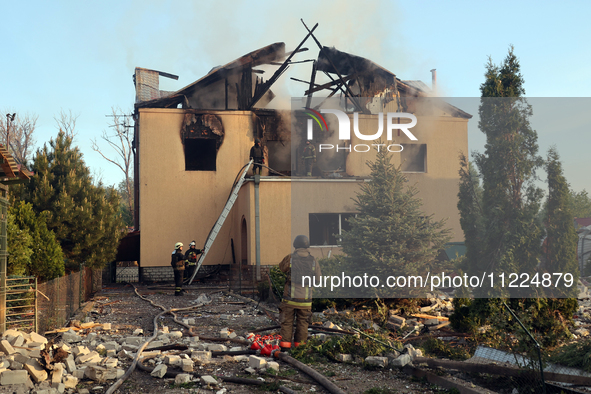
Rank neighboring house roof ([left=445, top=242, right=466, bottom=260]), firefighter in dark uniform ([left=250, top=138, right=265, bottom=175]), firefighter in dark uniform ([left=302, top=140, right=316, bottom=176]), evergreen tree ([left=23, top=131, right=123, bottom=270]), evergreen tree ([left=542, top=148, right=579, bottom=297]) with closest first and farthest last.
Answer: evergreen tree ([left=542, top=148, right=579, bottom=297]) → neighboring house roof ([left=445, top=242, right=466, bottom=260]) → evergreen tree ([left=23, top=131, right=123, bottom=270]) → firefighter in dark uniform ([left=302, top=140, right=316, bottom=176]) → firefighter in dark uniform ([left=250, top=138, right=265, bottom=175])

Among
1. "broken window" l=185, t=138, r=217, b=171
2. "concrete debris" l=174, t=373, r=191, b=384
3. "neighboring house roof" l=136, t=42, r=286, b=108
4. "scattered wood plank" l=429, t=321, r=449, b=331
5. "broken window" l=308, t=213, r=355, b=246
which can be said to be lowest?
"scattered wood plank" l=429, t=321, r=449, b=331

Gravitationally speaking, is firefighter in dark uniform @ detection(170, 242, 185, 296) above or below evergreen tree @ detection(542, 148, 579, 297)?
below

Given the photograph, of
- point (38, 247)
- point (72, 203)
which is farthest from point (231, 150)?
point (38, 247)

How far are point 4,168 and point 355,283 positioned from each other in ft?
Result: 22.8

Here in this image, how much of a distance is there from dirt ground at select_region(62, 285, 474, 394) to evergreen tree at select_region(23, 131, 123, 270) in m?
1.59

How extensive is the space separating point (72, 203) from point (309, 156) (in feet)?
26.7

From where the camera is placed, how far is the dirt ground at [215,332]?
5.74 m

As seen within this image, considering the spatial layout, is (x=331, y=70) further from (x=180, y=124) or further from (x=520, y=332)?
(x=520, y=332)

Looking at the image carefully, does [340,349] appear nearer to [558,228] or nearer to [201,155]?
[558,228]

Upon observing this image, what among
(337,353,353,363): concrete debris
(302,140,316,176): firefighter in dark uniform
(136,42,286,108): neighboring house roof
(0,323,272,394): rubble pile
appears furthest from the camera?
(136,42,286,108): neighboring house roof

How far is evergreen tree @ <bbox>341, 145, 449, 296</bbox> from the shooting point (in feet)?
32.7

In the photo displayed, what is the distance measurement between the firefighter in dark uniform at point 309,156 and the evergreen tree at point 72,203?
6913 mm

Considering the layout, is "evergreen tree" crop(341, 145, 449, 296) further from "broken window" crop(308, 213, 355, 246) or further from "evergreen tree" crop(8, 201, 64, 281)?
"evergreen tree" crop(8, 201, 64, 281)

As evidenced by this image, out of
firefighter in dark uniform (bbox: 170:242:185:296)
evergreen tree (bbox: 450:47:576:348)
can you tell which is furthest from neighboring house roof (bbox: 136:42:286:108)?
evergreen tree (bbox: 450:47:576:348)
